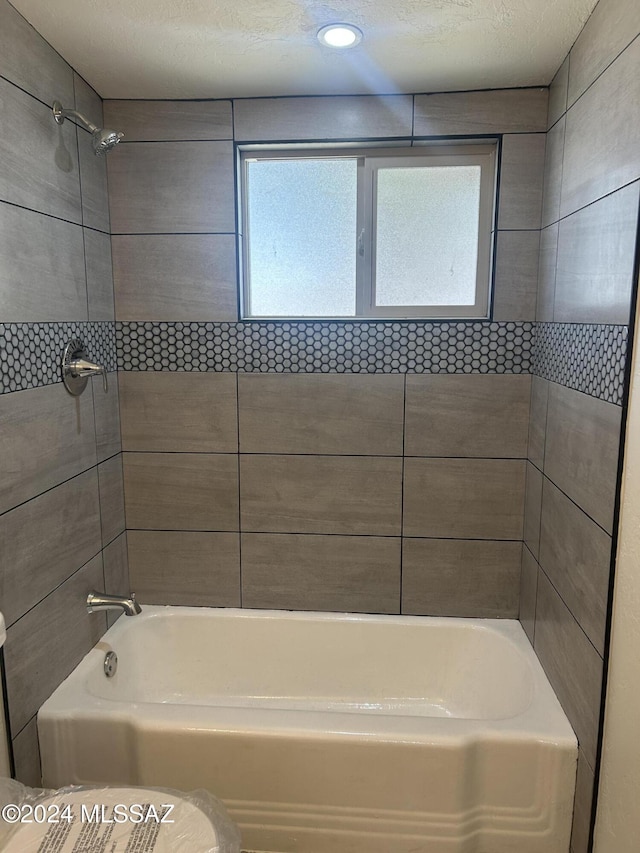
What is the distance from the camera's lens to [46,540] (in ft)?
5.70

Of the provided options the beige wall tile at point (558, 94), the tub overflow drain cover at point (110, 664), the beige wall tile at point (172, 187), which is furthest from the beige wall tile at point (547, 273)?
the tub overflow drain cover at point (110, 664)

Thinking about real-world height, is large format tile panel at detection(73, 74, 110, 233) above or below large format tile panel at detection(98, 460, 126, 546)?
above

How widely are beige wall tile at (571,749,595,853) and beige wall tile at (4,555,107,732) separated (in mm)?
1550

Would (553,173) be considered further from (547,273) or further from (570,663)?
(570,663)

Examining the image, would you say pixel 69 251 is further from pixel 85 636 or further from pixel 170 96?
pixel 85 636

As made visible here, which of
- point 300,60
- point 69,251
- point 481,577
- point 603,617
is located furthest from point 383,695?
point 300,60

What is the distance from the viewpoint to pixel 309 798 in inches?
66.1

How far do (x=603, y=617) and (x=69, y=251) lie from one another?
1.86 metres

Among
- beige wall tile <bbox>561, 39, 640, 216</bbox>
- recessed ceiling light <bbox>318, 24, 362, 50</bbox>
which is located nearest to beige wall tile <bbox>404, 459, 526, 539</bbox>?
beige wall tile <bbox>561, 39, 640, 216</bbox>

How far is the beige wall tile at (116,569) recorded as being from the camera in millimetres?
2172

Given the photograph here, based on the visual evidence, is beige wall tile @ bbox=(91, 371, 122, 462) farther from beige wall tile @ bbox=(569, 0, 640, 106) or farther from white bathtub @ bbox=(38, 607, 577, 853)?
beige wall tile @ bbox=(569, 0, 640, 106)

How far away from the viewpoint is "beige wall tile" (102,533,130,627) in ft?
7.13

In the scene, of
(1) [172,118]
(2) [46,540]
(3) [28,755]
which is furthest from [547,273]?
(3) [28,755]

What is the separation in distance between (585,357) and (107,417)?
1.63 meters
